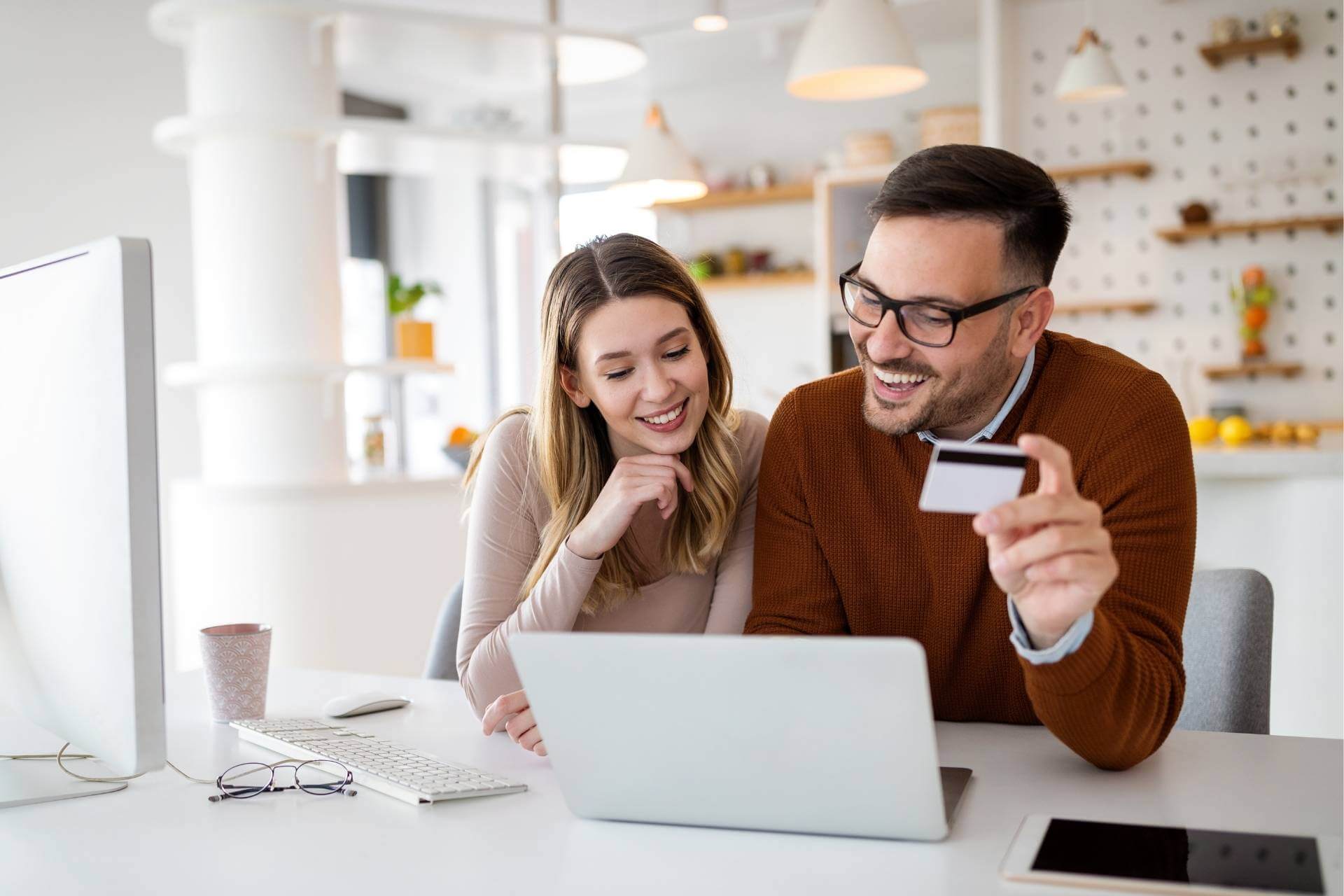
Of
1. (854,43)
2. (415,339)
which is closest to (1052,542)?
(854,43)

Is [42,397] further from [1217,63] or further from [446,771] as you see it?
[1217,63]

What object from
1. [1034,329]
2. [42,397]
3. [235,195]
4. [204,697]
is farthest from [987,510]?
[235,195]

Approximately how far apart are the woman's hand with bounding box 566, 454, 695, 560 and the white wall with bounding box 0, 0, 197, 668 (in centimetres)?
327

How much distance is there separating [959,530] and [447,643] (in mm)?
782

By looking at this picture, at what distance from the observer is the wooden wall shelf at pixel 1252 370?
4969mm

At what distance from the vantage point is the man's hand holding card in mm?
929

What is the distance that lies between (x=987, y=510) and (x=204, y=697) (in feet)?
3.65

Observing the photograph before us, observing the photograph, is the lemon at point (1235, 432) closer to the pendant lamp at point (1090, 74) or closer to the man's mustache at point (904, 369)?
the pendant lamp at point (1090, 74)

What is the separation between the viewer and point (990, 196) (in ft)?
4.45

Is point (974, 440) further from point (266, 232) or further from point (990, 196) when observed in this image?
point (266, 232)

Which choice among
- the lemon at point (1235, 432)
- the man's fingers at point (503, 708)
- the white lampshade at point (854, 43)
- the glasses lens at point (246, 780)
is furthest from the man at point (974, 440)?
the lemon at point (1235, 432)

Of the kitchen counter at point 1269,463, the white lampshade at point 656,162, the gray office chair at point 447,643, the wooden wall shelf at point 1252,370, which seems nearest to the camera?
the gray office chair at point 447,643

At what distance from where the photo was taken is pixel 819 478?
1.52 metres

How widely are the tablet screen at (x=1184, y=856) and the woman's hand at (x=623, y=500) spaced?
0.64 meters
